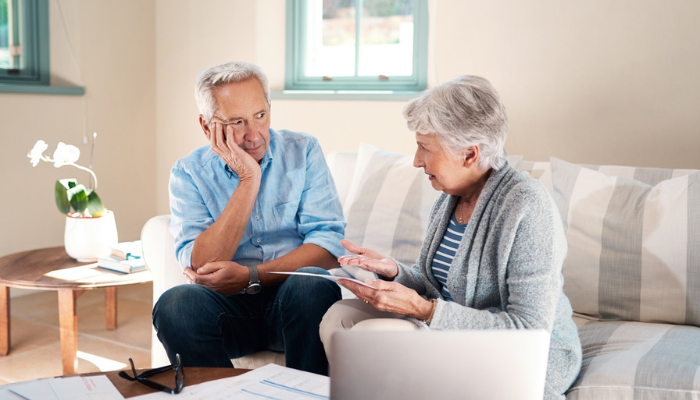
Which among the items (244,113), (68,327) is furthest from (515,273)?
(68,327)

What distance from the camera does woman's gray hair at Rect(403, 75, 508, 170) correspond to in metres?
1.34

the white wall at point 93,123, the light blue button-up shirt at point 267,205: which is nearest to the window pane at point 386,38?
the white wall at point 93,123

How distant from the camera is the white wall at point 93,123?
3.23 metres

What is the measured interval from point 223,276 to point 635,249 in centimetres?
114

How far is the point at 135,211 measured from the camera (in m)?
3.86

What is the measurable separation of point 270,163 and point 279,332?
502 millimetres

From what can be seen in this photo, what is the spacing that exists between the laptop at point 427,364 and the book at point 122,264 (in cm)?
156

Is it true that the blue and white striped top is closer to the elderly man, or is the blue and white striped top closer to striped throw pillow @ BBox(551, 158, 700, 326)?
the elderly man

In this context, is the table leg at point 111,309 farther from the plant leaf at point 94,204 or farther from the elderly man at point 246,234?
the elderly man at point 246,234

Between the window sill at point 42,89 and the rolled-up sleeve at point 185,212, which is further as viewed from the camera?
the window sill at point 42,89

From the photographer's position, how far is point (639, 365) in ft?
4.44

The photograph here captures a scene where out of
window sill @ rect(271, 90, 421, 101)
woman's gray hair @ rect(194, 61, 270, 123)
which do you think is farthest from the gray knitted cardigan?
window sill @ rect(271, 90, 421, 101)

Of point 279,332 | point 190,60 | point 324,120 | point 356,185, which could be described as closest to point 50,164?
point 190,60

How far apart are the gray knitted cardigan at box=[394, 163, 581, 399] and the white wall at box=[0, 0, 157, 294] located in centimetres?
270
